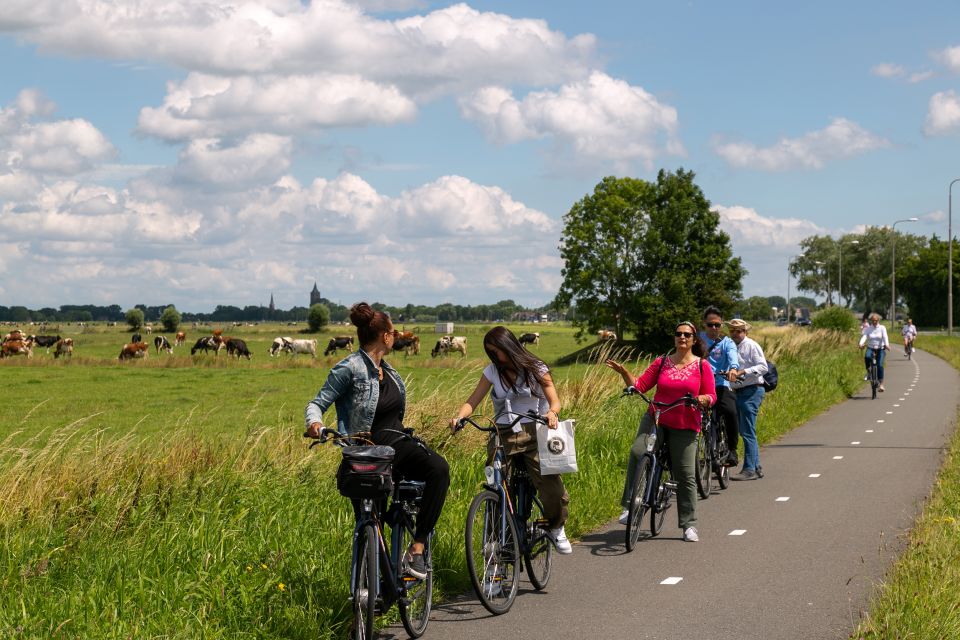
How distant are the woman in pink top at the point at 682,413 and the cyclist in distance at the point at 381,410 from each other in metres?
3.22

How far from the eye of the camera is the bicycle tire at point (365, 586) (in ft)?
17.5

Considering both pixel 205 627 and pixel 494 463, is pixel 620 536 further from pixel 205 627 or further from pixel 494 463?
pixel 205 627

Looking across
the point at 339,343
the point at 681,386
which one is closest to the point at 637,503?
the point at 681,386

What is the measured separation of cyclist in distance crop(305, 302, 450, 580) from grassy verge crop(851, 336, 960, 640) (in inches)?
93.5

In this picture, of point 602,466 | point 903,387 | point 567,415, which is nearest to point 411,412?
point 602,466

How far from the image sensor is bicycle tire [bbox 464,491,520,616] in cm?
630

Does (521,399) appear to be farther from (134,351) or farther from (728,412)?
(134,351)

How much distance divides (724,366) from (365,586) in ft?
23.9

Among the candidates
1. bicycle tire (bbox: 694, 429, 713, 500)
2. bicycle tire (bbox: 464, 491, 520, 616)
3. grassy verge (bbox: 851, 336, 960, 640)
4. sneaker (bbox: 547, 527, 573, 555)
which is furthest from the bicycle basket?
bicycle tire (bbox: 694, 429, 713, 500)

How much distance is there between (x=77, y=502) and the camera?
8.04m

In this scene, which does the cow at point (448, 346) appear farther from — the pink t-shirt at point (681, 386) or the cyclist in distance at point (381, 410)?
the cyclist in distance at point (381, 410)

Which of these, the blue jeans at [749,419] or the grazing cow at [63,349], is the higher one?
the blue jeans at [749,419]

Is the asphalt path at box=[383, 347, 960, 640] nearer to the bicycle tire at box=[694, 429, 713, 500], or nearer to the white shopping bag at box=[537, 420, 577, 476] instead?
the bicycle tire at box=[694, 429, 713, 500]

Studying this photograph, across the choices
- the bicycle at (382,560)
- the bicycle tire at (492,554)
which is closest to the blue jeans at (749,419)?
the bicycle tire at (492,554)
